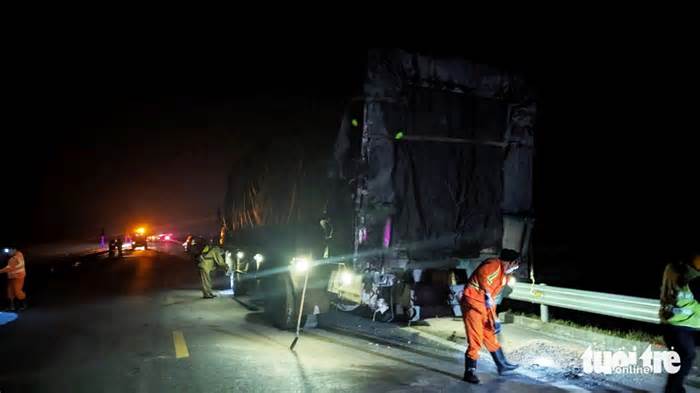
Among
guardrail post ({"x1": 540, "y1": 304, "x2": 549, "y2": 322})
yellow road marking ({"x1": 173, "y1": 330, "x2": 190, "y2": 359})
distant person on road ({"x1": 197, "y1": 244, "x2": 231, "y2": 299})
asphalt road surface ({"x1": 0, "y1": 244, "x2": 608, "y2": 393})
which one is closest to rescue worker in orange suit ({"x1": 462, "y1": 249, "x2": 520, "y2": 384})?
asphalt road surface ({"x1": 0, "y1": 244, "x2": 608, "y2": 393})

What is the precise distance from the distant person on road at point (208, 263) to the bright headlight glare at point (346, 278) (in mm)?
6393

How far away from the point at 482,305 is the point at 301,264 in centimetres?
324

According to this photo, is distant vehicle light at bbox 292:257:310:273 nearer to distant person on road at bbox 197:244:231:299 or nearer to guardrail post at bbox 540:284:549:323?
guardrail post at bbox 540:284:549:323

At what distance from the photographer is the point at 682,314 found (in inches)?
190

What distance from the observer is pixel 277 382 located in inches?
228

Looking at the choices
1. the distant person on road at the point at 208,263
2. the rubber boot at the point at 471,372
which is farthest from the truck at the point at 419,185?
the distant person on road at the point at 208,263

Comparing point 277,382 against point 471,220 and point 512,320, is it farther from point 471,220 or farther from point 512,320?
point 512,320

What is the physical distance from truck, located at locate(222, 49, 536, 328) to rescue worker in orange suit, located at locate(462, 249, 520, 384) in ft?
4.59

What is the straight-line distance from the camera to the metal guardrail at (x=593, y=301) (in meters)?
6.48

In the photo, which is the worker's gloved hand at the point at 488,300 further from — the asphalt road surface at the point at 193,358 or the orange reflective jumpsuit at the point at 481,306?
the asphalt road surface at the point at 193,358

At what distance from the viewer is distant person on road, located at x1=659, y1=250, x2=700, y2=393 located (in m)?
4.80

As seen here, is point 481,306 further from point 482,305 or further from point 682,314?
point 682,314

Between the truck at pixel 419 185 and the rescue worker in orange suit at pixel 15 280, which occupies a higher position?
the truck at pixel 419 185

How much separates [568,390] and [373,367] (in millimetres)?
2053
